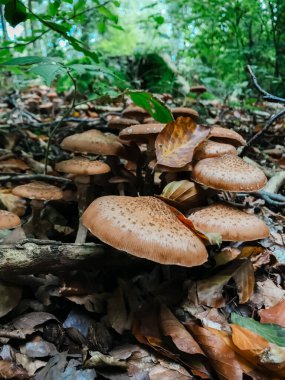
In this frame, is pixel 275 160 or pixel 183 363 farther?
pixel 275 160

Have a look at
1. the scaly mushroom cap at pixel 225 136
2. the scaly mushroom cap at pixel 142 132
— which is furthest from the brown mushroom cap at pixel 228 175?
the scaly mushroom cap at pixel 142 132

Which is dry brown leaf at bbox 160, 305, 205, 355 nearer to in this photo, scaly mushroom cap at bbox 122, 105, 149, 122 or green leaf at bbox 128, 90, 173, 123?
green leaf at bbox 128, 90, 173, 123

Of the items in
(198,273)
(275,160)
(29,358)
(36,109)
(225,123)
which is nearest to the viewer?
(29,358)

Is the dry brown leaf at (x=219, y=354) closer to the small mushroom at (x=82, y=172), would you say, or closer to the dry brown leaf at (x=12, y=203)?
the small mushroom at (x=82, y=172)

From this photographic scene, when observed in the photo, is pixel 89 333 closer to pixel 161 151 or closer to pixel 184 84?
pixel 161 151

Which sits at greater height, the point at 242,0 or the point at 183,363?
the point at 242,0

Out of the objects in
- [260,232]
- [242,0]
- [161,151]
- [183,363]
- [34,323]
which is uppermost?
[242,0]

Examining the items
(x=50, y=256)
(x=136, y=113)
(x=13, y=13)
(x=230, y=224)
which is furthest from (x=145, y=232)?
(x=136, y=113)

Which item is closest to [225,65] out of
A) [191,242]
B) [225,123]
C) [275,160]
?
[225,123]

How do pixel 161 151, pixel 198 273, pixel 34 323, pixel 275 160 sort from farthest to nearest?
pixel 275 160 < pixel 198 273 < pixel 161 151 < pixel 34 323
